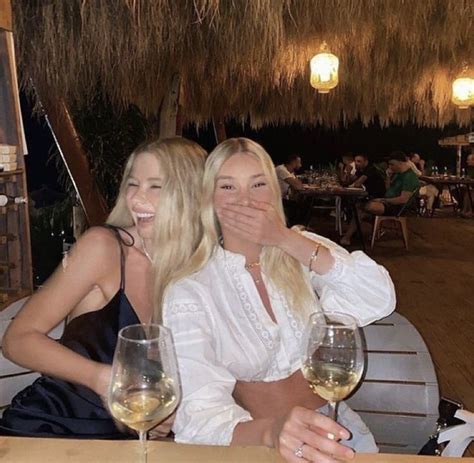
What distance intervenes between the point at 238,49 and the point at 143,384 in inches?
141

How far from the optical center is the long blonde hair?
1739mm

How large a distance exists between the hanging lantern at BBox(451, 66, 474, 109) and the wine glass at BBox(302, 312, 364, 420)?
21.2 feet

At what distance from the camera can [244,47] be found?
4215 millimetres

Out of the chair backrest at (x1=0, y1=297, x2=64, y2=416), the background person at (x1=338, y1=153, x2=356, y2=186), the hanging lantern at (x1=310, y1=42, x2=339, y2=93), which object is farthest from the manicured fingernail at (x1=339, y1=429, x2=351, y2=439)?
the background person at (x1=338, y1=153, x2=356, y2=186)

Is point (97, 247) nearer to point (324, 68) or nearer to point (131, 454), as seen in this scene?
point (131, 454)

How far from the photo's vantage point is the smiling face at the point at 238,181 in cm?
173

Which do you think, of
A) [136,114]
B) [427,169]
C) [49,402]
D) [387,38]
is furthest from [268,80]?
[427,169]

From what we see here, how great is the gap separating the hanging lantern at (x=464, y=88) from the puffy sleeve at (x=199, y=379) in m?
6.23

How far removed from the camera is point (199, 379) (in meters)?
1.36

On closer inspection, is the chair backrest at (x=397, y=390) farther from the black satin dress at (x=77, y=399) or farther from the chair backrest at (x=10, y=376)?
the chair backrest at (x=10, y=376)

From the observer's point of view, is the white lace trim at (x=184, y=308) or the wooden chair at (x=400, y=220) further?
the wooden chair at (x=400, y=220)

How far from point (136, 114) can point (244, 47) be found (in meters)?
1.44

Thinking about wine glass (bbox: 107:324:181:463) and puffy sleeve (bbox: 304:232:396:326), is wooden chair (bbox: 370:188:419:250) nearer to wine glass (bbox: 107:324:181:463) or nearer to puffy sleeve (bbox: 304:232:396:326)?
puffy sleeve (bbox: 304:232:396:326)

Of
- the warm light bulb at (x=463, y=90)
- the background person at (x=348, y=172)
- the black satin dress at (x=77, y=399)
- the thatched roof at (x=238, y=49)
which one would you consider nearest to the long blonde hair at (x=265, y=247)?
the black satin dress at (x=77, y=399)
